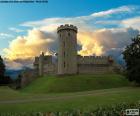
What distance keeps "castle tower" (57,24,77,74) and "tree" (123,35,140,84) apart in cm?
3130

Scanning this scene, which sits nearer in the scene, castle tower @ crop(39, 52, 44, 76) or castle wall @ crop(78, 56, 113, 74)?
castle wall @ crop(78, 56, 113, 74)

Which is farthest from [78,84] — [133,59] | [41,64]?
[41,64]

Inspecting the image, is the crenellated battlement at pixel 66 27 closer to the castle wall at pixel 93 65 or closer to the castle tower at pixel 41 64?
the castle wall at pixel 93 65

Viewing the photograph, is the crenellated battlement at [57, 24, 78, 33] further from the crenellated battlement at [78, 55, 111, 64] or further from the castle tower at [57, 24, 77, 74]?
the crenellated battlement at [78, 55, 111, 64]

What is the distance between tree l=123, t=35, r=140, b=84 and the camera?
257ft

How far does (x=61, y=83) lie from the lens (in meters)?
91.4

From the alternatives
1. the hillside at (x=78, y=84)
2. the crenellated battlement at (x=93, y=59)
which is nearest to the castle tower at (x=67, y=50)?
the crenellated battlement at (x=93, y=59)

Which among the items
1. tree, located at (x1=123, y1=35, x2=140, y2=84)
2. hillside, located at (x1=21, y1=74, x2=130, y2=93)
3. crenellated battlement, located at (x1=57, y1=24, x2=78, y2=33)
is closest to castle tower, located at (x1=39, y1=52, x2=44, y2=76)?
Result: crenellated battlement, located at (x1=57, y1=24, x2=78, y2=33)

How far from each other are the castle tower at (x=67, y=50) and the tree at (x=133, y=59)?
31302 mm

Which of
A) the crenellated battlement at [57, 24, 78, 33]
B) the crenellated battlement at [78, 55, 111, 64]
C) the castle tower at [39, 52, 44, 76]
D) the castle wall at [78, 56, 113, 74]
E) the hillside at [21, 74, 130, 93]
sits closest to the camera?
the hillside at [21, 74, 130, 93]

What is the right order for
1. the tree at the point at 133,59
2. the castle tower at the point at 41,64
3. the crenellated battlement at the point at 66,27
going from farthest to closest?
the castle tower at the point at 41,64 < the crenellated battlement at the point at 66,27 < the tree at the point at 133,59

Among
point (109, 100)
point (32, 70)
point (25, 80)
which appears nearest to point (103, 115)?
point (109, 100)

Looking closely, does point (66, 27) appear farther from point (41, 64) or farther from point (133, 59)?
point (133, 59)

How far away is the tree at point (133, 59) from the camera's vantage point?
257ft
